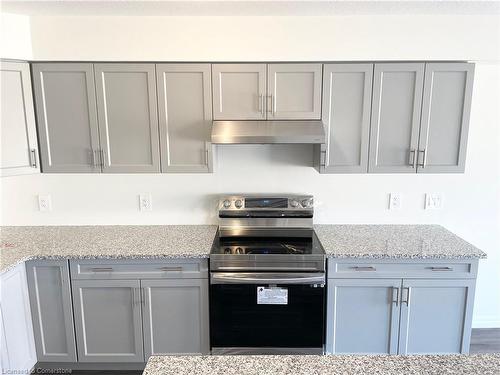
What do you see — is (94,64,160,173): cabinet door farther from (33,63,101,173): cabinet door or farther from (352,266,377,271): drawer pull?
(352,266,377,271): drawer pull

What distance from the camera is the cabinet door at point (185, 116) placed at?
2.32 metres

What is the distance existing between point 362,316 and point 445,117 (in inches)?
58.2

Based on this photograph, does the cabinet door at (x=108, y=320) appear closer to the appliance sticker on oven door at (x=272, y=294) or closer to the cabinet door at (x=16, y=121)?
the appliance sticker on oven door at (x=272, y=294)

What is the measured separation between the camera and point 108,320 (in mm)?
2266

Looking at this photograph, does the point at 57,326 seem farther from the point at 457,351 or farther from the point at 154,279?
the point at 457,351

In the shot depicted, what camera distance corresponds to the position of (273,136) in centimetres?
223

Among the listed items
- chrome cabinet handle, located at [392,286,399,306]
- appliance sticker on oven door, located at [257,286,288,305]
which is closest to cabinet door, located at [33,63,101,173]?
appliance sticker on oven door, located at [257,286,288,305]

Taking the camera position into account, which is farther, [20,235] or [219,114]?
[20,235]

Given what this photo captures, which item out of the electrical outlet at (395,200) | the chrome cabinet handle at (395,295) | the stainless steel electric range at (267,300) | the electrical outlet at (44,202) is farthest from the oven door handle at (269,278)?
the electrical outlet at (44,202)

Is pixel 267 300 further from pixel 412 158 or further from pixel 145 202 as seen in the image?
pixel 412 158

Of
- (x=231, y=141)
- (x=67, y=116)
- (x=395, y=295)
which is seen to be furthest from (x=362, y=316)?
(x=67, y=116)

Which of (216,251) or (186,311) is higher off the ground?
(216,251)
